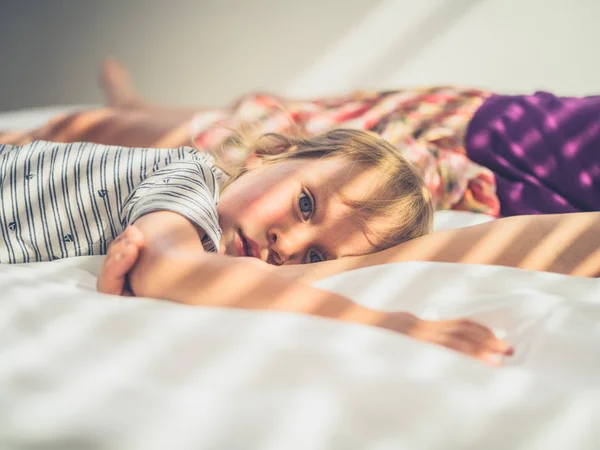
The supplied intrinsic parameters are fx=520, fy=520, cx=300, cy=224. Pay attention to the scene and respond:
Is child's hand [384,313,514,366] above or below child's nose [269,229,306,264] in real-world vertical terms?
above

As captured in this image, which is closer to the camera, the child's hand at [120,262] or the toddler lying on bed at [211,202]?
the child's hand at [120,262]

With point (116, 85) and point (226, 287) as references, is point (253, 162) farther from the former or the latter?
point (116, 85)

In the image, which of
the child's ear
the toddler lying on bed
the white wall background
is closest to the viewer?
the toddler lying on bed

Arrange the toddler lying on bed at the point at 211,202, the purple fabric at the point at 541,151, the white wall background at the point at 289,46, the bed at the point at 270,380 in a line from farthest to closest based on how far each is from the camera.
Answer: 1. the white wall background at the point at 289,46
2. the purple fabric at the point at 541,151
3. the toddler lying on bed at the point at 211,202
4. the bed at the point at 270,380

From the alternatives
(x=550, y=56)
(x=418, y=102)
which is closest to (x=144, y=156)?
(x=418, y=102)

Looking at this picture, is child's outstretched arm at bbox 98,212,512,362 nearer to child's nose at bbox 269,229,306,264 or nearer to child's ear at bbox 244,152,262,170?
child's nose at bbox 269,229,306,264

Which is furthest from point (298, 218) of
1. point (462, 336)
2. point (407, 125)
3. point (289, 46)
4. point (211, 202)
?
point (289, 46)

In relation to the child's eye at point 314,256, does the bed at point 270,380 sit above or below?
above

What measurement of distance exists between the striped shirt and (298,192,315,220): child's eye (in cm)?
13

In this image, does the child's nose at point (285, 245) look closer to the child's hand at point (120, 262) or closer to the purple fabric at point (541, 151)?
the child's hand at point (120, 262)

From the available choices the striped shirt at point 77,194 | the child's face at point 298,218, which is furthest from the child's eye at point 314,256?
the striped shirt at point 77,194

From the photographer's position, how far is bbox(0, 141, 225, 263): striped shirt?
785 millimetres

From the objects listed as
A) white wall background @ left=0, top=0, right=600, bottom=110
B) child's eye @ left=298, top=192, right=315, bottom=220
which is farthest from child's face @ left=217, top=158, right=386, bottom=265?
white wall background @ left=0, top=0, right=600, bottom=110

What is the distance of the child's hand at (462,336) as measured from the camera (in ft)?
1.62
